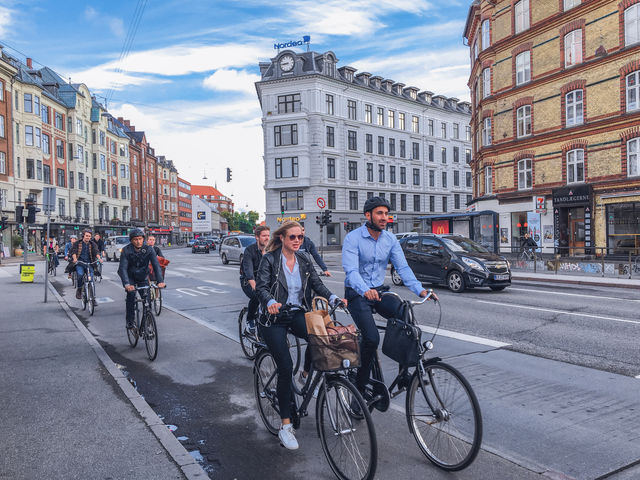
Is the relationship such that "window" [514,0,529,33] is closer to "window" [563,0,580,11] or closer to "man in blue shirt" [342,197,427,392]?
"window" [563,0,580,11]

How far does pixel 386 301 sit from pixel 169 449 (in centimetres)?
200

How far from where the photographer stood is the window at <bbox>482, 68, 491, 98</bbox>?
3159 cm

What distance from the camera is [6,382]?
552 cm

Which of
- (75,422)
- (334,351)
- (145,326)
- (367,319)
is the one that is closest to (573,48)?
(145,326)

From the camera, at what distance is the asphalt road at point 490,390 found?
3.60 meters

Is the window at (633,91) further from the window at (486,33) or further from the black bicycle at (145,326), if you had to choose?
the black bicycle at (145,326)

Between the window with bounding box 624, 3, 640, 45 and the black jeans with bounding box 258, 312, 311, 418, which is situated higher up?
the window with bounding box 624, 3, 640, 45

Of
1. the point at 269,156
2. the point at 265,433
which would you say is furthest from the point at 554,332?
the point at 269,156

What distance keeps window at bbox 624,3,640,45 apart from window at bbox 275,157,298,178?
29129 millimetres

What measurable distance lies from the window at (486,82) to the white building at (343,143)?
13545mm

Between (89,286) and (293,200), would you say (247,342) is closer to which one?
(89,286)

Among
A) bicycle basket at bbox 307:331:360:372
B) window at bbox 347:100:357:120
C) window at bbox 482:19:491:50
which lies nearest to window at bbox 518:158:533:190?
window at bbox 482:19:491:50

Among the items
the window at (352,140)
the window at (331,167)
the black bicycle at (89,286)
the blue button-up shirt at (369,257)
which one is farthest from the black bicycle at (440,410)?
the window at (352,140)

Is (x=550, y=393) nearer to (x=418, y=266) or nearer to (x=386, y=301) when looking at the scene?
(x=386, y=301)
